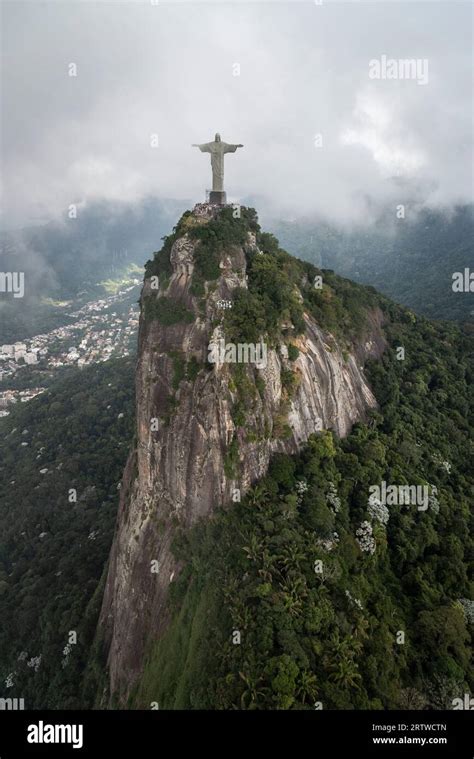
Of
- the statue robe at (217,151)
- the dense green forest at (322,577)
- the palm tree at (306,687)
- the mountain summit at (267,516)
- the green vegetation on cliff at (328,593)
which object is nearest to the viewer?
the palm tree at (306,687)

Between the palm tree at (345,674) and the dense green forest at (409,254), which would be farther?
the dense green forest at (409,254)

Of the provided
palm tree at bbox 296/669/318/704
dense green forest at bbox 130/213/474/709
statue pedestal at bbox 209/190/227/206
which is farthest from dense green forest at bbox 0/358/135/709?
statue pedestal at bbox 209/190/227/206

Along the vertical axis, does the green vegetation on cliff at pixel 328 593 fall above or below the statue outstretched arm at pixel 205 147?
below

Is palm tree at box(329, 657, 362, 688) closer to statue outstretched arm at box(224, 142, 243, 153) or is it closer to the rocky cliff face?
the rocky cliff face

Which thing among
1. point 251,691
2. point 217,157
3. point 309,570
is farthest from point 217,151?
point 251,691

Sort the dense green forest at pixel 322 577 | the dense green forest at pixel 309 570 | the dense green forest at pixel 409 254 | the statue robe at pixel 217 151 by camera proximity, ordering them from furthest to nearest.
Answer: the dense green forest at pixel 409 254, the statue robe at pixel 217 151, the dense green forest at pixel 309 570, the dense green forest at pixel 322 577

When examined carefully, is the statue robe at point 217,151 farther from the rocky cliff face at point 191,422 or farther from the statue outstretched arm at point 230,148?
the rocky cliff face at point 191,422

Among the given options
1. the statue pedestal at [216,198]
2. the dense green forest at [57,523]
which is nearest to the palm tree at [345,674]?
the dense green forest at [57,523]
